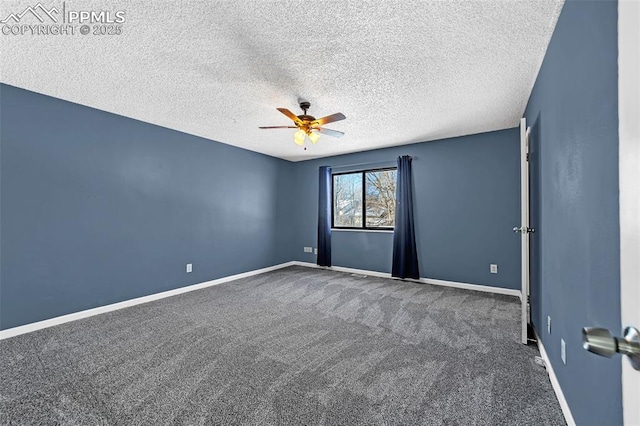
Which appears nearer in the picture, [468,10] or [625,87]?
[625,87]

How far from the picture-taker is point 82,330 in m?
2.65

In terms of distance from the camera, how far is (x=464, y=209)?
4180 mm

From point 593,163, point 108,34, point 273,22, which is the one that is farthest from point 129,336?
point 593,163

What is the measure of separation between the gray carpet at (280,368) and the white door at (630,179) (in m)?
1.30

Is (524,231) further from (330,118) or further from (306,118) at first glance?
(306,118)

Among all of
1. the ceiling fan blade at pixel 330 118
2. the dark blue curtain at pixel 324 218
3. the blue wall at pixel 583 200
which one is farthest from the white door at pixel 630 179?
the dark blue curtain at pixel 324 218

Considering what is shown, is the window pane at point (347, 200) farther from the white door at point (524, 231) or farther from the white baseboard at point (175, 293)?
the white door at point (524, 231)

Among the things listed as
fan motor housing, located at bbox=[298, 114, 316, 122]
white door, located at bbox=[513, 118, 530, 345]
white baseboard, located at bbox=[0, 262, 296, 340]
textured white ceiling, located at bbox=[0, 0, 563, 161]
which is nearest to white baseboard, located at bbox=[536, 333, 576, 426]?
white door, located at bbox=[513, 118, 530, 345]

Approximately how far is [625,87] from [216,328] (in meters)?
3.05

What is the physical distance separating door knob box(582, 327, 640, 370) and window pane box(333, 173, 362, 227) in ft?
15.8

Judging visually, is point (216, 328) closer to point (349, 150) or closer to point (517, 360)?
point (517, 360)

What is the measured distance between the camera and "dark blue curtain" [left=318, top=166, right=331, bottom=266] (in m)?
5.50
